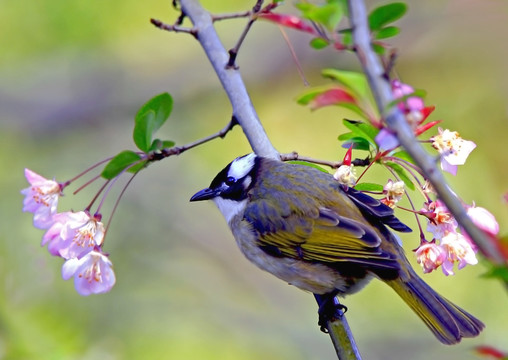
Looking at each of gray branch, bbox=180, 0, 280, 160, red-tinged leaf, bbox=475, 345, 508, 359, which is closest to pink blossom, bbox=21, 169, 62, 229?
gray branch, bbox=180, 0, 280, 160

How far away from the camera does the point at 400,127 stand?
1378 millimetres

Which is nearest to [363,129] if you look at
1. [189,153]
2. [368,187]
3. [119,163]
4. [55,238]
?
[368,187]

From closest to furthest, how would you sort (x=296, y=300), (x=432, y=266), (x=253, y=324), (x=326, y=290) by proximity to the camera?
(x=432, y=266)
(x=326, y=290)
(x=253, y=324)
(x=296, y=300)

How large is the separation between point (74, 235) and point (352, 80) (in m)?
1.60

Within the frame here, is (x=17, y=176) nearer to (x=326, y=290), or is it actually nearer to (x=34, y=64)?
(x=34, y=64)

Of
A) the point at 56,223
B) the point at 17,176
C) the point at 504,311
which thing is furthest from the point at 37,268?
the point at 504,311

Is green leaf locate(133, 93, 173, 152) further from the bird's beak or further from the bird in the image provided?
the bird's beak

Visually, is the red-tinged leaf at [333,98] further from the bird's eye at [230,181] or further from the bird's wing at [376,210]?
the bird's eye at [230,181]

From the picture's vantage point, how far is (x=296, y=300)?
7.46m

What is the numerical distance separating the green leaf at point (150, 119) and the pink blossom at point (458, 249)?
1.27 m

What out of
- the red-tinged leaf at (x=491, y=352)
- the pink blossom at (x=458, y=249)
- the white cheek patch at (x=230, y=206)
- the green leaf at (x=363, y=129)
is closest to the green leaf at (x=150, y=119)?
the green leaf at (x=363, y=129)

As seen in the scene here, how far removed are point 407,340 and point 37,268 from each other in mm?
3457

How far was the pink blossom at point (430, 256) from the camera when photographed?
2.73 meters

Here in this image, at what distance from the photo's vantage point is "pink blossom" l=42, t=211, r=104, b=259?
277cm
